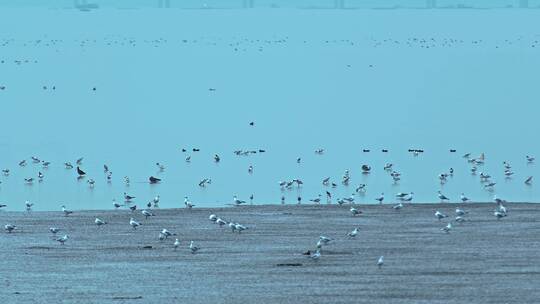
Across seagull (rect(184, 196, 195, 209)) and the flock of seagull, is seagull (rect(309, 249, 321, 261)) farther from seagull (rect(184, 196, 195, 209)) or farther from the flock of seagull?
seagull (rect(184, 196, 195, 209))

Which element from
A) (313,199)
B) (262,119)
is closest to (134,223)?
(313,199)

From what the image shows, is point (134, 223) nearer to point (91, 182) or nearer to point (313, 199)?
point (313, 199)

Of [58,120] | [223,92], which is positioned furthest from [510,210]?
[223,92]

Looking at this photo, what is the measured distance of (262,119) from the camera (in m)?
40.6

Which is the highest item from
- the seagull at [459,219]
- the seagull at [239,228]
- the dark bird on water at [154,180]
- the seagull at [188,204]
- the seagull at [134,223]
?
the seagull at [459,219]

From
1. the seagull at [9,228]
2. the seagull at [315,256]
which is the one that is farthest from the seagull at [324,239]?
the seagull at [9,228]

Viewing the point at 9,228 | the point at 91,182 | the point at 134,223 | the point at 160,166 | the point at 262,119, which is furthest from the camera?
the point at 262,119

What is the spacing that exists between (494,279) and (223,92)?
35.2 m

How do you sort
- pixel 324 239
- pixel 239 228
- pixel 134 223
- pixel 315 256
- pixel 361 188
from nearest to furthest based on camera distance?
pixel 315 256, pixel 324 239, pixel 239 228, pixel 134 223, pixel 361 188

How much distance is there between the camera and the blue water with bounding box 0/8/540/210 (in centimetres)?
2655

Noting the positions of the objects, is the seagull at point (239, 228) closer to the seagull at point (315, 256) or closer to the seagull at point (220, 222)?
the seagull at point (220, 222)

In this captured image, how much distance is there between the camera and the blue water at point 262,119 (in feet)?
87.1

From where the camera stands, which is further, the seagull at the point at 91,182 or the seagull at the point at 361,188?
the seagull at the point at 91,182

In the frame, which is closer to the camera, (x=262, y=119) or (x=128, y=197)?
(x=128, y=197)
